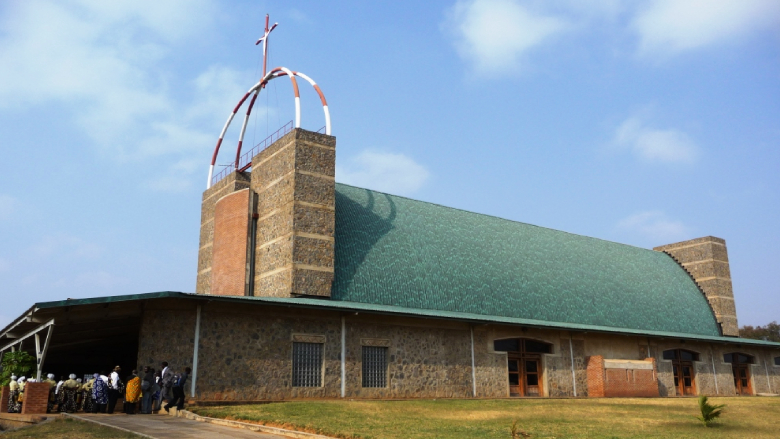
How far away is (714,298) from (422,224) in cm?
2603

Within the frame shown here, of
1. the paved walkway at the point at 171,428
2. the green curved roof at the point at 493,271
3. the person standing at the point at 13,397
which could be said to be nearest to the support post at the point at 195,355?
the paved walkway at the point at 171,428

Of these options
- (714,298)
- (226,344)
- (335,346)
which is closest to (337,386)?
(335,346)

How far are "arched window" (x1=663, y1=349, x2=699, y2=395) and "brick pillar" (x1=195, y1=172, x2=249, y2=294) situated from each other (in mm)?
26600

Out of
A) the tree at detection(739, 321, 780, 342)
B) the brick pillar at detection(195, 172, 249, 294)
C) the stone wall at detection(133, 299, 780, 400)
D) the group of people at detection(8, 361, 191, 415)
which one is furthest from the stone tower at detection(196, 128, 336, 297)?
the tree at detection(739, 321, 780, 342)

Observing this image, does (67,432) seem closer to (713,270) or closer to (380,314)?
(380,314)

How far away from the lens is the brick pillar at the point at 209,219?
1512 inches

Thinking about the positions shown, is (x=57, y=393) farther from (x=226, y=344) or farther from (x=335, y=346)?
(x=335, y=346)

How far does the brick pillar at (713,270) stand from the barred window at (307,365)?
35.3 m

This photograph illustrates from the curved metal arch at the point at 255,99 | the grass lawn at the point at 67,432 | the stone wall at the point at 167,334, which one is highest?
the curved metal arch at the point at 255,99

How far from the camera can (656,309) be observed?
4456cm

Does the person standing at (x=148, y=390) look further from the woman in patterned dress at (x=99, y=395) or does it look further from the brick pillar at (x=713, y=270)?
the brick pillar at (x=713, y=270)

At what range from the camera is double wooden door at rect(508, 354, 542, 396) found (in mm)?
32969

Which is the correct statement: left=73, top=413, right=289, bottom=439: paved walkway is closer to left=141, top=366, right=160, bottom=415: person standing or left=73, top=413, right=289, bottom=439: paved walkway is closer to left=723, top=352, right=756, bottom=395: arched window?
left=141, top=366, right=160, bottom=415: person standing

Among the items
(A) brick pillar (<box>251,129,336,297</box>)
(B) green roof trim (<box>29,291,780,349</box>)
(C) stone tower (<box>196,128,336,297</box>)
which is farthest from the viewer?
(C) stone tower (<box>196,128,336,297</box>)
